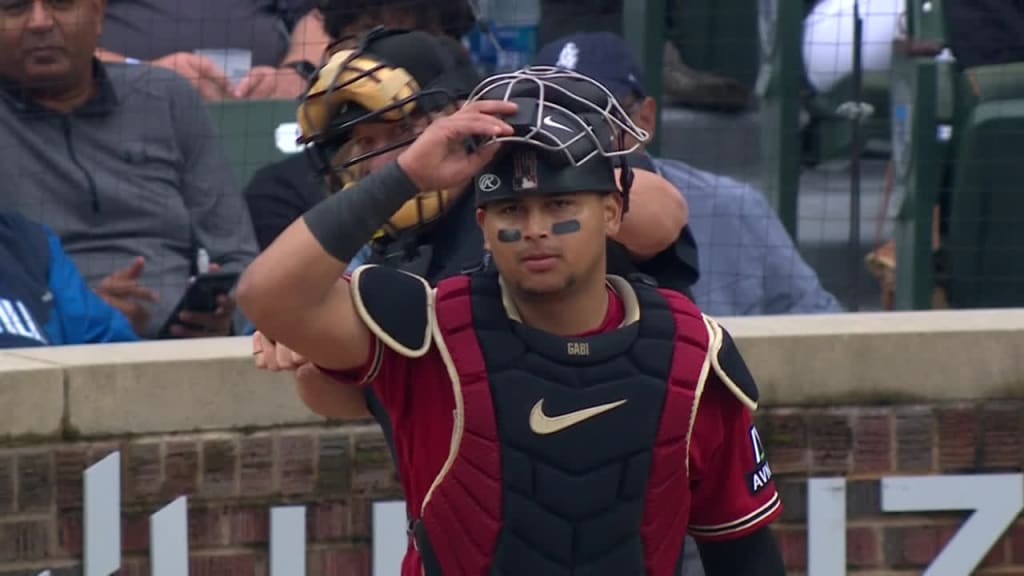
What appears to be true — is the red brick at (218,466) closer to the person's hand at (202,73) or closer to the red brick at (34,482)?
the red brick at (34,482)

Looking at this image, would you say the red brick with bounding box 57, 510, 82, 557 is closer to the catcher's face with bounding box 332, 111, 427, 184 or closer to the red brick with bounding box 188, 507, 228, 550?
the red brick with bounding box 188, 507, 228, 550

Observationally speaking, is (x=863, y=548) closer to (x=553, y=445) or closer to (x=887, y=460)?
(x=887, y=460)

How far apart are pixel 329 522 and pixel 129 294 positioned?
123 centimetres

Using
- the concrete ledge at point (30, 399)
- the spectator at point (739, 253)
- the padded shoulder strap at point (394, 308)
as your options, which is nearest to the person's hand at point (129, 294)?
the concrete ledge at point (30, 399)

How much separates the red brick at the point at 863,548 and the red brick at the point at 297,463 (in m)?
1.41

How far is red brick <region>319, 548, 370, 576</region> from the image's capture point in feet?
15.5

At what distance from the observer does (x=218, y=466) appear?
4.67 m

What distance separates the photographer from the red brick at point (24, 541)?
4.56 meters

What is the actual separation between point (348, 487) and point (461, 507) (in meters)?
1.74

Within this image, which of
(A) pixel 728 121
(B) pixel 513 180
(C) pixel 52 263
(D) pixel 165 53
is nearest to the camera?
(B) pixel 513 180

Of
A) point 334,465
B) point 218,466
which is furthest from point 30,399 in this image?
point 334,465

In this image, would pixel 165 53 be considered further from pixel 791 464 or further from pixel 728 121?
pixel 791 464

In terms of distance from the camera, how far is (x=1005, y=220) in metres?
5.64

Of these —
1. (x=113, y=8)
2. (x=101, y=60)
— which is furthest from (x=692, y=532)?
(x=113, y=8)
